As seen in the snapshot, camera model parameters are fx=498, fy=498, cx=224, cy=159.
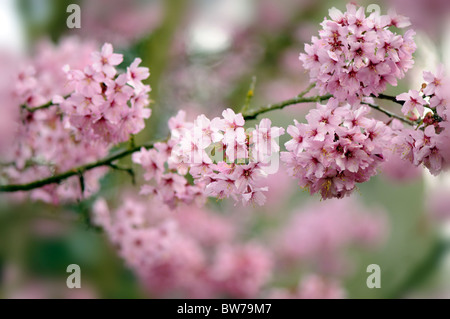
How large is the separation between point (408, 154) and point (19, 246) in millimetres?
4014

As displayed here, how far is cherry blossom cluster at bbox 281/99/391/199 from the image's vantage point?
115 cm

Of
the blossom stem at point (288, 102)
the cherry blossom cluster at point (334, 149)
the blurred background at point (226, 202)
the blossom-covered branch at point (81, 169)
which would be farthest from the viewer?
the blurred background at point (226, 202)

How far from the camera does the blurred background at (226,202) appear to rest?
11.4 ft

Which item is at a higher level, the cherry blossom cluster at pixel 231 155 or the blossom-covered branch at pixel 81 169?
the blossom-covered branch at pixel 81 169

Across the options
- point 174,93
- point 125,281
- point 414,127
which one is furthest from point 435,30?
point 125,281

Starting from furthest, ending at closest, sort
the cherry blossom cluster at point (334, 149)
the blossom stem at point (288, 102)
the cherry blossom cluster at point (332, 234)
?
the cherry blossom cluster at point (332, 234), the blossom stem at point (288, 102), the cherry blossom cluster at point (334, 149)

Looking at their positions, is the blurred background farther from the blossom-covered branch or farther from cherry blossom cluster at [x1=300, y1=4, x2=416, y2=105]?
cherry blossom cluster at [x1=300, y1=4, x2=416, y2=105]

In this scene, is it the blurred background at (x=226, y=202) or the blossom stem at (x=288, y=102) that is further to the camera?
the blurred background at (x=226, y=202)

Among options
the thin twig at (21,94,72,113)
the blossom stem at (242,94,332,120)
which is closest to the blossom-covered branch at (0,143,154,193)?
the thin twig at (21,94,72,113)

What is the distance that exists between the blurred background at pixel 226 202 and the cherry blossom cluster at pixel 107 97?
140 centimetres

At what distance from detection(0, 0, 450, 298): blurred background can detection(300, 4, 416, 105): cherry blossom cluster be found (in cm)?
170

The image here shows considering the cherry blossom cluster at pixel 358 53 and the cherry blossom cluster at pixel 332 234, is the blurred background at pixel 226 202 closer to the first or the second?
the cherry blossom cluster at pixel 332 234

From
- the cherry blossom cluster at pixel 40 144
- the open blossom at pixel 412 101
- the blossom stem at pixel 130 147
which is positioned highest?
the cherry blossom cluster at pixel 40 144

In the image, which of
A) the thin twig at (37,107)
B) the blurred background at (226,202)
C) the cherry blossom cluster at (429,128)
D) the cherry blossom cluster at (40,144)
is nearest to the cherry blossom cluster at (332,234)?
the blurred background at (226,202)
